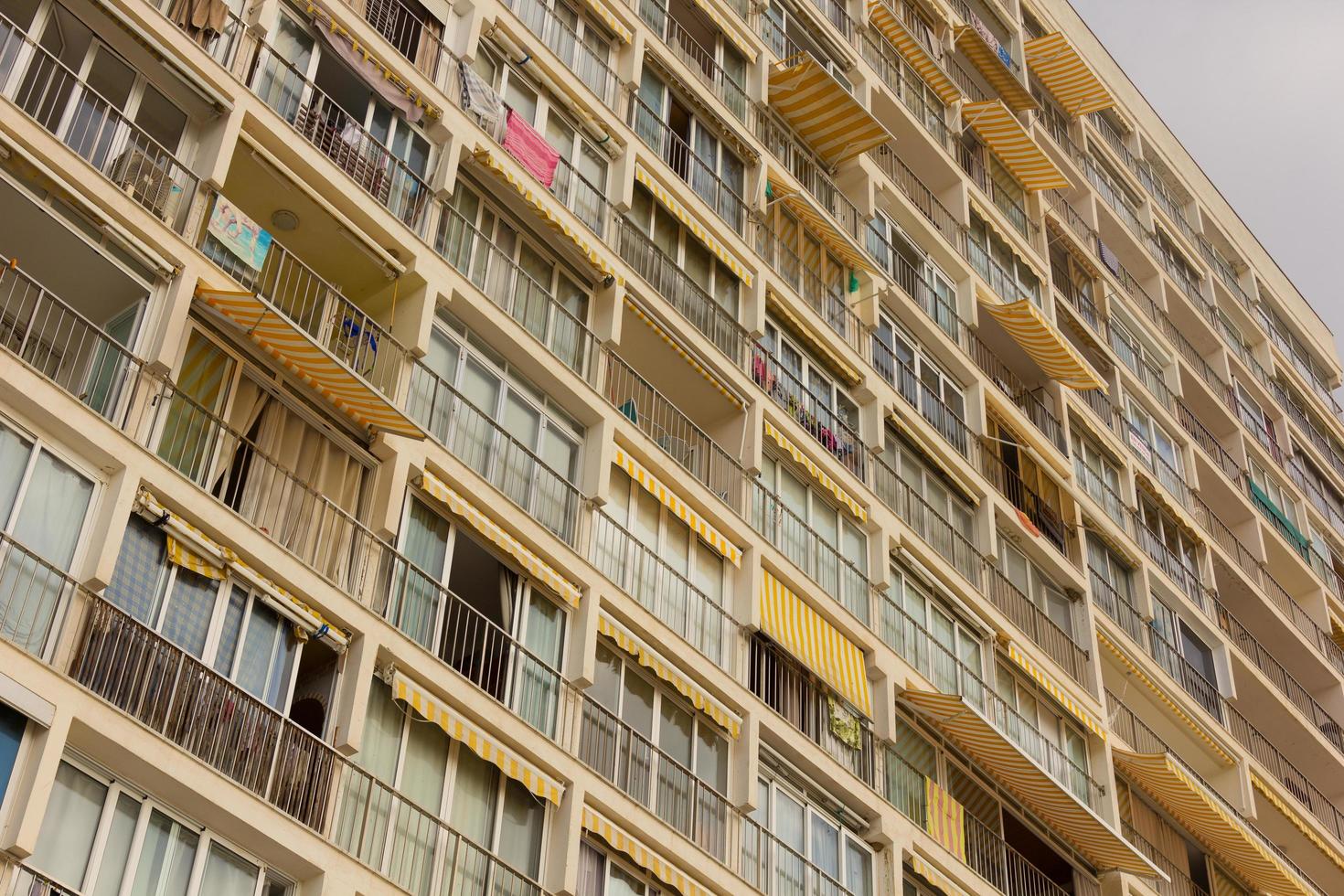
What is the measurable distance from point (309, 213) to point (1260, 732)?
86.6 ft

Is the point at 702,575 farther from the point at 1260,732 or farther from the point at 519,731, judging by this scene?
the point at 1260,732

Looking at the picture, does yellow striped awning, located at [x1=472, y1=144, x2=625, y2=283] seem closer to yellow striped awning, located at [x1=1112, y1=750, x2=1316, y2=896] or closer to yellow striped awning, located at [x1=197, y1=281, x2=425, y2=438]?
yellow striped awning, located at [x1=197, y1=281, x2=425, y2=438]

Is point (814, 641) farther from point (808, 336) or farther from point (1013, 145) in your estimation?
point (1013, 145)

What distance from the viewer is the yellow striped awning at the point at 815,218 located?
29859mm

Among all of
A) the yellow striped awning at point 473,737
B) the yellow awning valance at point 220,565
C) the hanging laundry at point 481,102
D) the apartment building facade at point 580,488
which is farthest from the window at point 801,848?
the hanging laundry at point 481,102

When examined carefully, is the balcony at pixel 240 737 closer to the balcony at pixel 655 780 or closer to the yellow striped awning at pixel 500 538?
the balcony at pixel 655 780

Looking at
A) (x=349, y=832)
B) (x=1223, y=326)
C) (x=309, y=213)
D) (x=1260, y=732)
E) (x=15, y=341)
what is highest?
(x=1223, y=326)

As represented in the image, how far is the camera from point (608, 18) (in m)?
28.1

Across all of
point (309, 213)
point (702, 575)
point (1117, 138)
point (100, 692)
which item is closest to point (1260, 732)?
point (1117, 138)

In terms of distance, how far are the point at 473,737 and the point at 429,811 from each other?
0.92 m

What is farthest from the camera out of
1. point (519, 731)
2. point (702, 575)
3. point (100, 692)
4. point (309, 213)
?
point (702, 575)

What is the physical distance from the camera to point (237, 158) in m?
20.7

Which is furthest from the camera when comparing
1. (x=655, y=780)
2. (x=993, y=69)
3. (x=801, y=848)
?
(x=993, y=69)

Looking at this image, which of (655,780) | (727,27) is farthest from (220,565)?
(727,27)
